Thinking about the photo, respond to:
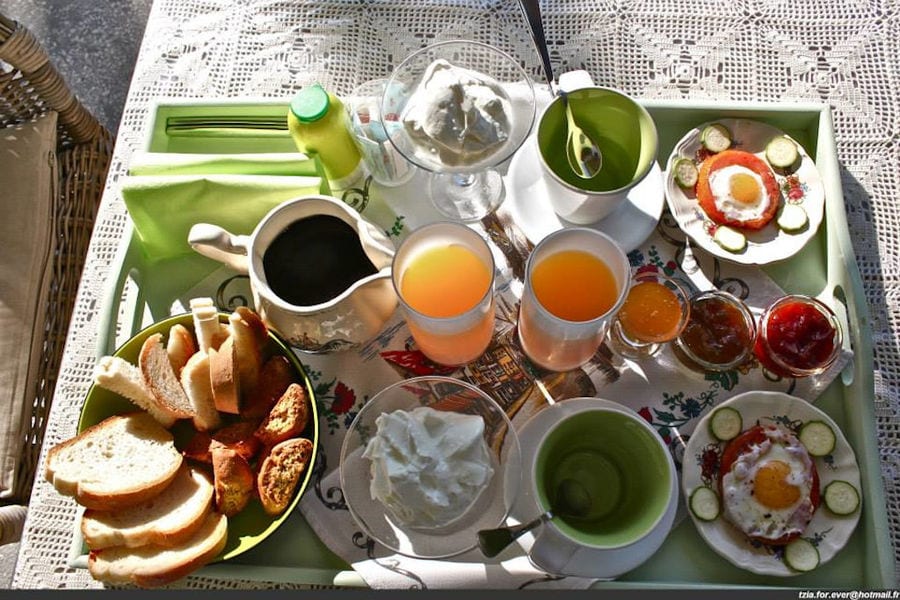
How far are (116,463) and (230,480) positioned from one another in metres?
0.15

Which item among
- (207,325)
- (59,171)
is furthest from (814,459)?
(59,171)

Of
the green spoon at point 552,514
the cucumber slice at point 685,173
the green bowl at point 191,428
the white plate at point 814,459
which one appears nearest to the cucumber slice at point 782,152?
the cucumber slice at point 685,173

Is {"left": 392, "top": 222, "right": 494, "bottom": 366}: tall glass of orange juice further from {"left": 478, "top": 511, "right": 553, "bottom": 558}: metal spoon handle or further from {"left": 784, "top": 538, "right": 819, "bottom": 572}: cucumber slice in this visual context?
{"left": 784, "top": 538, "right": 819, "bottom": 572}: cucumber slice

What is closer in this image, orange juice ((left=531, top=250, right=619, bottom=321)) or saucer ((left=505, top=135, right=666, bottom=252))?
orange juice ((left=531, top=250, right=619, bottom=321))

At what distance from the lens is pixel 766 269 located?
105 cm

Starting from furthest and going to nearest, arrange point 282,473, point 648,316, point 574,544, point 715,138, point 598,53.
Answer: point 598,53 < point 715,138 < point 648,316 < point 282,473 < point 574,544

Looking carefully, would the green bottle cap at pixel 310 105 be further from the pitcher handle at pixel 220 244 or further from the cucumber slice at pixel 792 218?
the cucumber slice at pixel 792 218

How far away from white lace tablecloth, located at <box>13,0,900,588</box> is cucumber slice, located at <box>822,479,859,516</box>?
1.57 feet

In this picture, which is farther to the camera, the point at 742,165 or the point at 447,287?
the point at 742,165

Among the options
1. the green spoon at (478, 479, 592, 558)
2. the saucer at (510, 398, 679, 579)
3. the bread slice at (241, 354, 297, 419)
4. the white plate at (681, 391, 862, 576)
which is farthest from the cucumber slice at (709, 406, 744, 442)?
the bread slice at (241, 354, 297, 419)

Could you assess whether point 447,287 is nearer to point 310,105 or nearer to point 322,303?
point 322,303

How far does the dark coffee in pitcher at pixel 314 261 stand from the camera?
93cm

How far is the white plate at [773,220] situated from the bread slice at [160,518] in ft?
2.58

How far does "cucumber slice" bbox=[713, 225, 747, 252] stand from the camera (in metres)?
1.03
